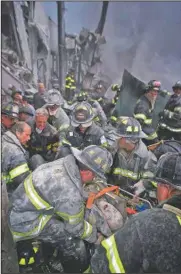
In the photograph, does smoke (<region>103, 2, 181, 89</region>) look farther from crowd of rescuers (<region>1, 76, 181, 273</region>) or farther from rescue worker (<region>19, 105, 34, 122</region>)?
rescue worker (<region>19, 105, 34, 122</region>)

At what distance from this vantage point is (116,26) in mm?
12086

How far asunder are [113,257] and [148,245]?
0.84 ft

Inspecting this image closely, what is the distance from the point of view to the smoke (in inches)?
247

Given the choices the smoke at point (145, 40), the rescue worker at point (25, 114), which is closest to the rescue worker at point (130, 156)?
the rescue worker at point (25, 114)

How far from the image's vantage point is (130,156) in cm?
370

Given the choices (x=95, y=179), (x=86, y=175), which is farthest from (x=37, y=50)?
(x=86, y=175)

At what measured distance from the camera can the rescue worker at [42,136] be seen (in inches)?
182

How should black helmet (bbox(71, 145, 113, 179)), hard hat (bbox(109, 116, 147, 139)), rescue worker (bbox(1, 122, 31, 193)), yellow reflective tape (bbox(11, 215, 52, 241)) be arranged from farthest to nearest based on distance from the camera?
hard hat (bbox(109, 116, 147, 139)) → rescue worker (bbox(1, 122, 31, 193)) → yellow reflective tape (bbox(11, 215, 52, 241)) → black helmet (bbox(71, 145, 113, 179))

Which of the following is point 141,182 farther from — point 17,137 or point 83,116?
point 17,137

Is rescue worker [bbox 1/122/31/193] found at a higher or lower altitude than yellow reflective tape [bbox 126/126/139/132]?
lower

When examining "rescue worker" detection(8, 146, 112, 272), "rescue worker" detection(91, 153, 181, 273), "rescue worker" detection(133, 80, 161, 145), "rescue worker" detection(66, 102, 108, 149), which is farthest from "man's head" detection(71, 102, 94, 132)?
"rescue worker" detection(91, 153, 181, 273)

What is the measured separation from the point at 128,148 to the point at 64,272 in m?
1.75

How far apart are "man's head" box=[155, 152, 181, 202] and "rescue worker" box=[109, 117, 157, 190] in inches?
57.6

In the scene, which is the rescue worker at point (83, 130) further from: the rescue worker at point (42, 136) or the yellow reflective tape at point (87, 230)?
the yellow reflective tape at point (87, 230)
